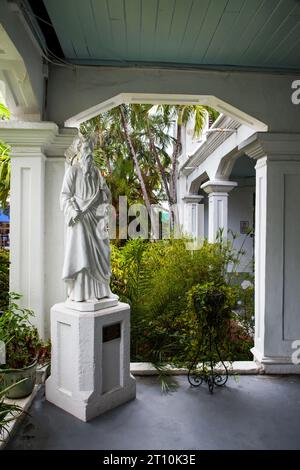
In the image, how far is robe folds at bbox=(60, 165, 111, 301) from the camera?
3.56m

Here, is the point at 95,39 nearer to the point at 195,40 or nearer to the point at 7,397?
the point at 195,40

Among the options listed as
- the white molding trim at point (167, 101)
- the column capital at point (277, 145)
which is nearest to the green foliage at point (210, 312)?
the column capital at point (277, 145)

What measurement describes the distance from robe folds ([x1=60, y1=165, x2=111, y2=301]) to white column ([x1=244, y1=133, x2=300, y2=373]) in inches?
85.1

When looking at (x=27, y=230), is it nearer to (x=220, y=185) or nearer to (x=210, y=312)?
(x=210, y=312)

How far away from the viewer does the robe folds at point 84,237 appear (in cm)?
356

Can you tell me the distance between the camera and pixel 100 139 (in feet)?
37.1

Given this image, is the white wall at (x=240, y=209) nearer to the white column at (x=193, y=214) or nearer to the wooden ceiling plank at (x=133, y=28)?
the white column at (x=193, y=214)

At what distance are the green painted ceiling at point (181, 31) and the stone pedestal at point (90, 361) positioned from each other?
287 cm

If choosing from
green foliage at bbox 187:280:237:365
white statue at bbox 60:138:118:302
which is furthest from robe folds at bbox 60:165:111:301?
green foliage at bbox 187:280:237:365

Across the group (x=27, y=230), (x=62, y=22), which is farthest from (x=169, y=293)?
(x=62, y=22)

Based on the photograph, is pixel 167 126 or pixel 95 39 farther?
pixel 167 126

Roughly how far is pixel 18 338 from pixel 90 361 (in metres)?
0.97

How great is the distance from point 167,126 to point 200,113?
352 centimetres
